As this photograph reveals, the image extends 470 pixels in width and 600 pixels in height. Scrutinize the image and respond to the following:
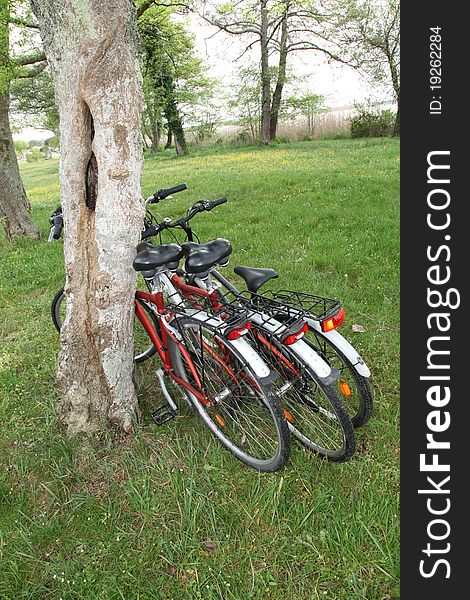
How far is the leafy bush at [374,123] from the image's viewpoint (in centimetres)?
2061

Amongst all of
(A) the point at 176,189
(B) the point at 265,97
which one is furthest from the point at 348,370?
(B) the point at 265,97

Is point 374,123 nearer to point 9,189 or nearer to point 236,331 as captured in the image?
point 9,189

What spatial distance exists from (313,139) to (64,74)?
23.0 meters

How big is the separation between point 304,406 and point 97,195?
5.73 feet

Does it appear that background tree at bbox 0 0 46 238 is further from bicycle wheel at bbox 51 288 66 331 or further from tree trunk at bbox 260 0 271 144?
tree trunk at bbox 260 0 271 144

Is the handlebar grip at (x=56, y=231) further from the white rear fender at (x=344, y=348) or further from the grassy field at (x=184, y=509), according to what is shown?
the white rear fender at (x=344, y=348)

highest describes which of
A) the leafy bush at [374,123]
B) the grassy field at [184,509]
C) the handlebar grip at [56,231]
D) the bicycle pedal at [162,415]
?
the leafy bush at [374,123]

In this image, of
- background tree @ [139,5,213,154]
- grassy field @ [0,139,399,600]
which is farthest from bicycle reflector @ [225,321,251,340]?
background tree @ [139,5,213,154]

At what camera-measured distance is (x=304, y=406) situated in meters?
2.75

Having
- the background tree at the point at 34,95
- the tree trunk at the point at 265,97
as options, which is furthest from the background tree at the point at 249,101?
the background tree at the point at 34,95

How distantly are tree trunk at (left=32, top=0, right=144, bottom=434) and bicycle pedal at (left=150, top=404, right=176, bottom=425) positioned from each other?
6.1 inches

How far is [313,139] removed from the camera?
933 inches

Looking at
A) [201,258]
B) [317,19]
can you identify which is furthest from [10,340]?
[317,19]

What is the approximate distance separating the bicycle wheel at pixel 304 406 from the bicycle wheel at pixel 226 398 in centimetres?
16
